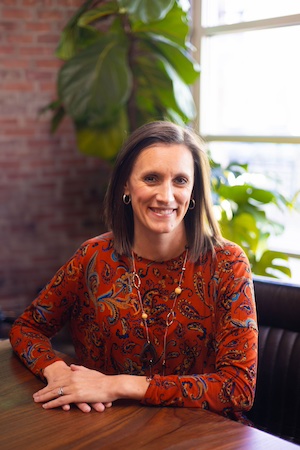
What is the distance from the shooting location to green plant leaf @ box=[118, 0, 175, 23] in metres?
3.07

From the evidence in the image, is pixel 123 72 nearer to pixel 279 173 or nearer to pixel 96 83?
pixel 96 83

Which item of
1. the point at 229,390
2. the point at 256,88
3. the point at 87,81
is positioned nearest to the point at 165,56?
the point at 87,81

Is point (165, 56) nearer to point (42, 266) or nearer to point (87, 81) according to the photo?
point (87, 81)

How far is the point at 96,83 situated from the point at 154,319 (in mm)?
1727

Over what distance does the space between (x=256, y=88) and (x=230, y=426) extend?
9.61 ft

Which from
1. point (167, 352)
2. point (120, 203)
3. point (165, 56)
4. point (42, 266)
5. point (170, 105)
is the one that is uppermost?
point (165, 56)

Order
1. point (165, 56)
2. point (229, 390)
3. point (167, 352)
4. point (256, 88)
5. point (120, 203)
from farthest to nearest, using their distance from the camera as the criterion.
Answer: point (256, 88)
point (165, 56)
point (120, 203)
point (167, 352)
point (229, 390)

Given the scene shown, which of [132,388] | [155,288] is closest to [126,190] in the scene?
[155,288]

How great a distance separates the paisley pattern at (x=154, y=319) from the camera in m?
1.63

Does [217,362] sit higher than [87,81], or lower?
lower

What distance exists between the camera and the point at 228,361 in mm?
1617

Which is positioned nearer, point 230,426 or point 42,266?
point 230,426

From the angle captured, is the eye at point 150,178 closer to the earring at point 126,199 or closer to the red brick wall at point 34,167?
the earring at point 126,199

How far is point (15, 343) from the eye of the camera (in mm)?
1844
